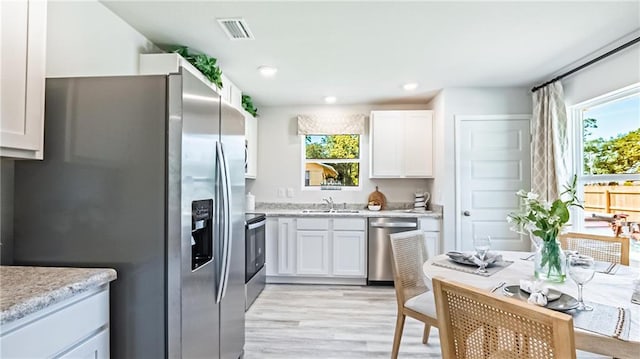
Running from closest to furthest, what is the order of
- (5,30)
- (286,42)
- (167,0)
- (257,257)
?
(5,30)
(167,0)
(286,42)
(257,257)

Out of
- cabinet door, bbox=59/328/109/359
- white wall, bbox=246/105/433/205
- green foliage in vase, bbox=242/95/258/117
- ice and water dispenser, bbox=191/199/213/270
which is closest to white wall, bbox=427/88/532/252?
white wall, bbox=246/105/433/205

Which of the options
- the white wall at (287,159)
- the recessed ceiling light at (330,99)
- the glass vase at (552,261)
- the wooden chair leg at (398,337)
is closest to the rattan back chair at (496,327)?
the glass vase at (552,261)

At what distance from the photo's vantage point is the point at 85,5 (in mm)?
1973

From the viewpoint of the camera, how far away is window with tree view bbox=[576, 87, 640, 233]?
8.77 feet

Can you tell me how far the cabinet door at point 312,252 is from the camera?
4152mm

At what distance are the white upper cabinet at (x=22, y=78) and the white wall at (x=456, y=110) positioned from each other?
3629 mm

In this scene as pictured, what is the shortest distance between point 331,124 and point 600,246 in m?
3.21

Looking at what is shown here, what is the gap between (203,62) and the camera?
107 inches

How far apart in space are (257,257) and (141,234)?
2.43 metres

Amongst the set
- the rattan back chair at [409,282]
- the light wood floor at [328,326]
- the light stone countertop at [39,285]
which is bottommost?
the light wood floor at [328,326]

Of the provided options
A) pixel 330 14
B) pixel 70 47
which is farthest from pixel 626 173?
pixel 70 47

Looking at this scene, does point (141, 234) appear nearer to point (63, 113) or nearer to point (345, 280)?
point (63, 113)

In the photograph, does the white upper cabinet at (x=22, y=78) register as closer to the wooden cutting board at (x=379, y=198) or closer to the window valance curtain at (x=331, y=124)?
the window valance curtain at (x=331, y=124)

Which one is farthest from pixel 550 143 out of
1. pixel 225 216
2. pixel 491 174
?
→ pixel 225 216
